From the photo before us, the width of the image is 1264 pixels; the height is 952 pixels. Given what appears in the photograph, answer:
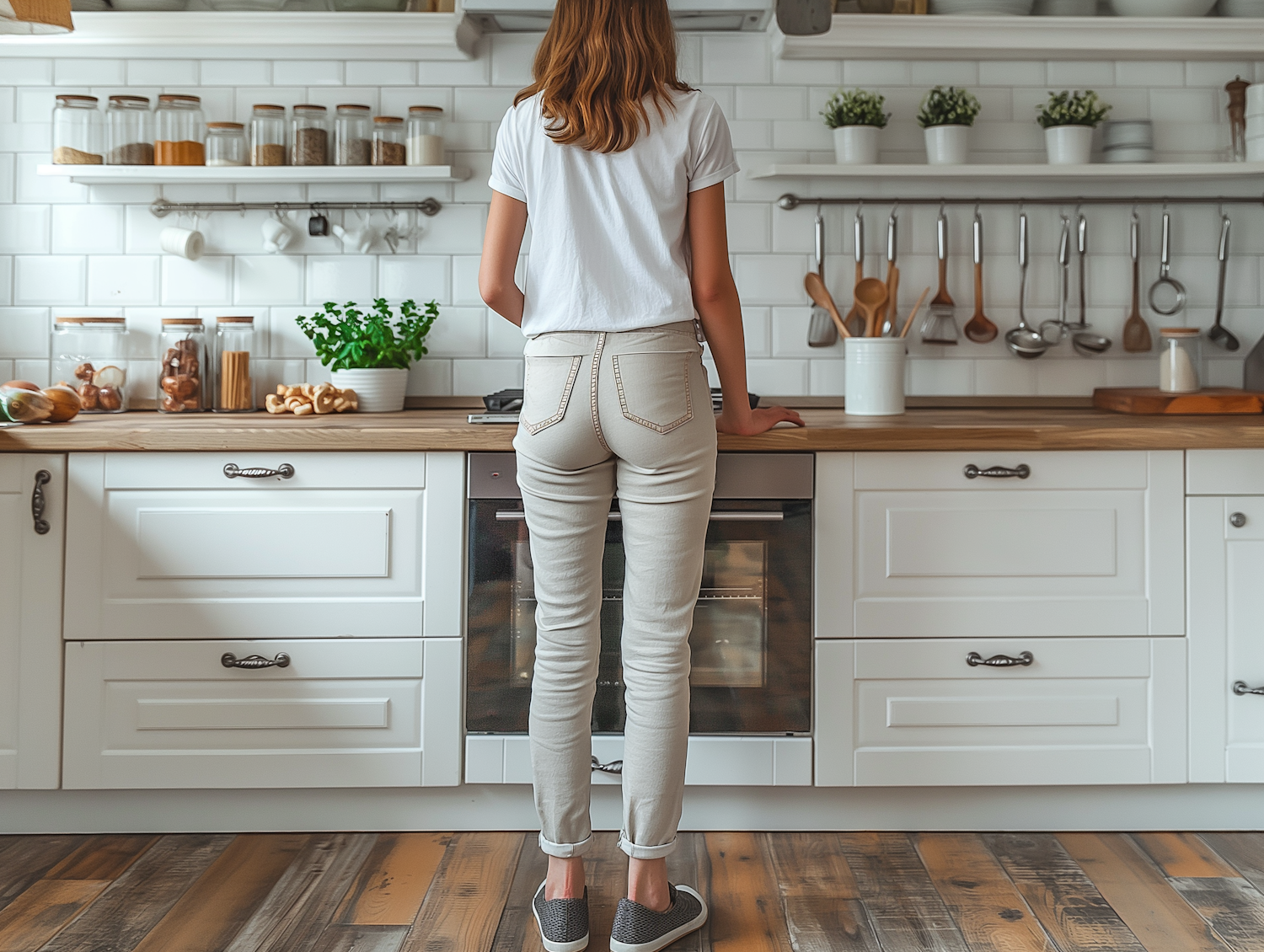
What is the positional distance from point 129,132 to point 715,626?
75.1 inches

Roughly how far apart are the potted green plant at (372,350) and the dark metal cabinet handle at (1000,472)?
4.34 ft

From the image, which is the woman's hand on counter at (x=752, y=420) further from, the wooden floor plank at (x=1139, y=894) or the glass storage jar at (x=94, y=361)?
the glass storage jar at (x=94, y=361)

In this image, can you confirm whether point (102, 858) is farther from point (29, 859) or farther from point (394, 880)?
point (394, 880)

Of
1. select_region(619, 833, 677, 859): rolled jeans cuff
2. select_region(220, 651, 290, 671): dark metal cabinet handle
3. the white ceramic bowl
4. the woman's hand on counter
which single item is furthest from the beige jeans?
the white ceramic bowl

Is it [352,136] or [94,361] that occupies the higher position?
[352,136]

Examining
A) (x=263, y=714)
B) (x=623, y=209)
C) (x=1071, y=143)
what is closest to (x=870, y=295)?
(x=1071, y=143)

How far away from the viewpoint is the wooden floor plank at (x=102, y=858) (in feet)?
6.52

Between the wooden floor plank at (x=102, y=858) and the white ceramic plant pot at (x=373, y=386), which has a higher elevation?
the white ceramic plant pot at (x=373, y=386)

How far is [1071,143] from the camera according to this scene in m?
2.61

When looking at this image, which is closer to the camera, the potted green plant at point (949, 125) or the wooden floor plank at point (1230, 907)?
the wooden floor plank at point (1230, 907)

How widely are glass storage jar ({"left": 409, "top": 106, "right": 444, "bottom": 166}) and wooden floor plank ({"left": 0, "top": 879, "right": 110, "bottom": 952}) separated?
1724 millimetres

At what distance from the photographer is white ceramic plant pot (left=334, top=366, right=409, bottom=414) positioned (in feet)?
8.33

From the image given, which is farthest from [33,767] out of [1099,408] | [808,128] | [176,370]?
[1099,408]

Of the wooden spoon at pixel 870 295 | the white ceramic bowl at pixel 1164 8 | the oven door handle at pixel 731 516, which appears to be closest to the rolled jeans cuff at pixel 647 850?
the oven door handle at pixel 731 516
